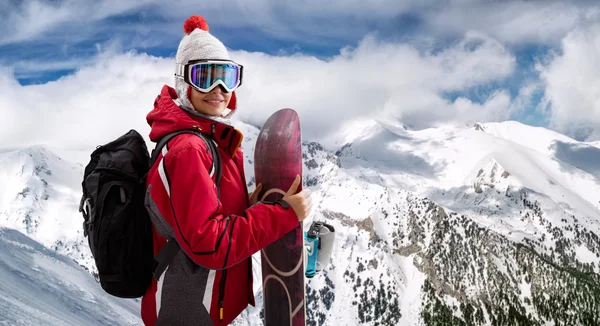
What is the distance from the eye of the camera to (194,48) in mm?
4938

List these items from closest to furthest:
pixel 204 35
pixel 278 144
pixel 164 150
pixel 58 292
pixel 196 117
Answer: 1. pixel 164 150
2. pixel 196 117
3. pixel 204 35
4. pixel 278 144
5. pixel 58 292

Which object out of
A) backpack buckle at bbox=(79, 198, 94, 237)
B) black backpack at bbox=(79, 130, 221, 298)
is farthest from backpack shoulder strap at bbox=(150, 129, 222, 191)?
backpack buckle at bbox=(79, 198, 94, 237)

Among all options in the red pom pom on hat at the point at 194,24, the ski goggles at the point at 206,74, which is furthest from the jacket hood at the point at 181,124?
the red pom pom on hat at the point at 194,24

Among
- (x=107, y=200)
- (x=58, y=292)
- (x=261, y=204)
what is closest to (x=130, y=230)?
(x=107, y=200)

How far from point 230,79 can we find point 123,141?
51.2 inches

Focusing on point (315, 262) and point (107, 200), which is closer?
point (107, 200)

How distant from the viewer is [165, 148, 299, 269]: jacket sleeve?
3.99 m

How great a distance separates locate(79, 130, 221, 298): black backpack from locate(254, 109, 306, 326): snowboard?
1741 mm

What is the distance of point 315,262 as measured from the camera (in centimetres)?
655

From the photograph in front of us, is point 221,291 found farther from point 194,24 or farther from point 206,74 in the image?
point 194,24

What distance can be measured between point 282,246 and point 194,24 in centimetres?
312

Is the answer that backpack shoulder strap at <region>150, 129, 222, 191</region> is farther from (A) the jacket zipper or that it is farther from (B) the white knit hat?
(A) the jacket zipper

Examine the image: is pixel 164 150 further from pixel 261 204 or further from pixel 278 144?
pixel 278 144

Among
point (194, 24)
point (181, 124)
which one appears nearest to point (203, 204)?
point (181, 124)
